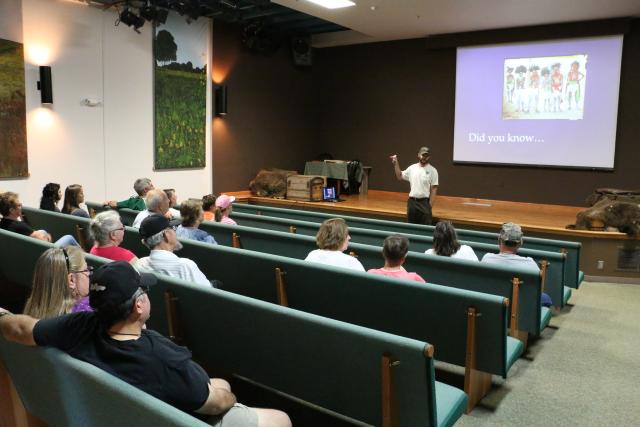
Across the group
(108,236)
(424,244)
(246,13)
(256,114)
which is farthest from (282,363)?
(256,114)

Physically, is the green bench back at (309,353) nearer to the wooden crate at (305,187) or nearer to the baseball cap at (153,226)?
the baseball cap at (153,226)

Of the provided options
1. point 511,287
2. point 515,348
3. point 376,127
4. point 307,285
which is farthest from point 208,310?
point 376,127

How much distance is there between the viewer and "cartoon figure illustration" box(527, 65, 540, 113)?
28.2 feet

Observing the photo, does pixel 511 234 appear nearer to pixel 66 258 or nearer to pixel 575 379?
pixel 575 379

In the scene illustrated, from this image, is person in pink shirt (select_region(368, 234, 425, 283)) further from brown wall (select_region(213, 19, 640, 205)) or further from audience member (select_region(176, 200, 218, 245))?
brown wall (select_region(213, 19, 640, 205))

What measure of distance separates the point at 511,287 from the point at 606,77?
20.6 ft

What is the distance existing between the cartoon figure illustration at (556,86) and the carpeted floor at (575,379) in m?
4.59

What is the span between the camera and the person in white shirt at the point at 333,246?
338 cm

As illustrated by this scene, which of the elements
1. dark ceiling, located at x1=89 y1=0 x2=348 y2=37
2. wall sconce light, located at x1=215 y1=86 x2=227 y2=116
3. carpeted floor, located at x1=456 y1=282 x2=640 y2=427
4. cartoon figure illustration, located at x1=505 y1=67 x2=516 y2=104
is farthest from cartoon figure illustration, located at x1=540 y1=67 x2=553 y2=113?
wall sconce light, located at x1=215 y1=86 x2=227 y2=116

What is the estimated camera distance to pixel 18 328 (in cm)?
176

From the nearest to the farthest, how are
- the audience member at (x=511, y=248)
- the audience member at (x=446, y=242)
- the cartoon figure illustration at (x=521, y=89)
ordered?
the audience member at (x=511, y=248) → the audience member at (x=446, y=242) → the cartoon figure illustration at (x=521, y=89)

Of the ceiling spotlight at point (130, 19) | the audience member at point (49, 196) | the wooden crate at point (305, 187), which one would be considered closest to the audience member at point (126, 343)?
the audience member at point (49, 196)

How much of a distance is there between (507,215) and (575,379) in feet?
16.0

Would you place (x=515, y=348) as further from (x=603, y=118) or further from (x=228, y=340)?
(x=603, y=118)
